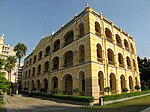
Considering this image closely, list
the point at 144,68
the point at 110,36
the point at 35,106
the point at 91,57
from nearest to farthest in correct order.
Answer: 1. the point at 35,106
2. the point at 91,57
3. the point at 110,36
4. the point at 144,68

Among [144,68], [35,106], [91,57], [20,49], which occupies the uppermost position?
[20,49]

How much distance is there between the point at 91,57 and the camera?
72.7ft

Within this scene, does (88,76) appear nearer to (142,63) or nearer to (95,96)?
(95,96)

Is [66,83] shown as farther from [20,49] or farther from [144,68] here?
[144,68]

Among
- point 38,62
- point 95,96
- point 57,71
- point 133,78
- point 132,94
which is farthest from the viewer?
point 38,62

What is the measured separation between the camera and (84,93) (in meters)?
22.4

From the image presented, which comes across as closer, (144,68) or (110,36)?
(110,36)

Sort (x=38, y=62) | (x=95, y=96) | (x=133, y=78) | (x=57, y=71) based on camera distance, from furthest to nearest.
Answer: (x=38, y=62) < (x=133, y=78) < (x=57, y=71) < (x=95, y=96)

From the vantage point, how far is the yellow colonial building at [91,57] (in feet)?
74.9

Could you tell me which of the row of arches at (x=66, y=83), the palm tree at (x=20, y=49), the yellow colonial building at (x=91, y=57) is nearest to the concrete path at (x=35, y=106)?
the yellow colonial building at (x=91, y=57)

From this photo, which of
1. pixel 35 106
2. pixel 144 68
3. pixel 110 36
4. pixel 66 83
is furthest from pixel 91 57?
pixel 144 68

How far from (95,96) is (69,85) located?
11.0m

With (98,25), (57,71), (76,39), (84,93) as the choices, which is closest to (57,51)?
(57,71)

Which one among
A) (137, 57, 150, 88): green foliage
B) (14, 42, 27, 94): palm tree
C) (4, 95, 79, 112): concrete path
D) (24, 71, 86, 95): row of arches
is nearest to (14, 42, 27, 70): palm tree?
(14, 42, 27, 94): palm tree
